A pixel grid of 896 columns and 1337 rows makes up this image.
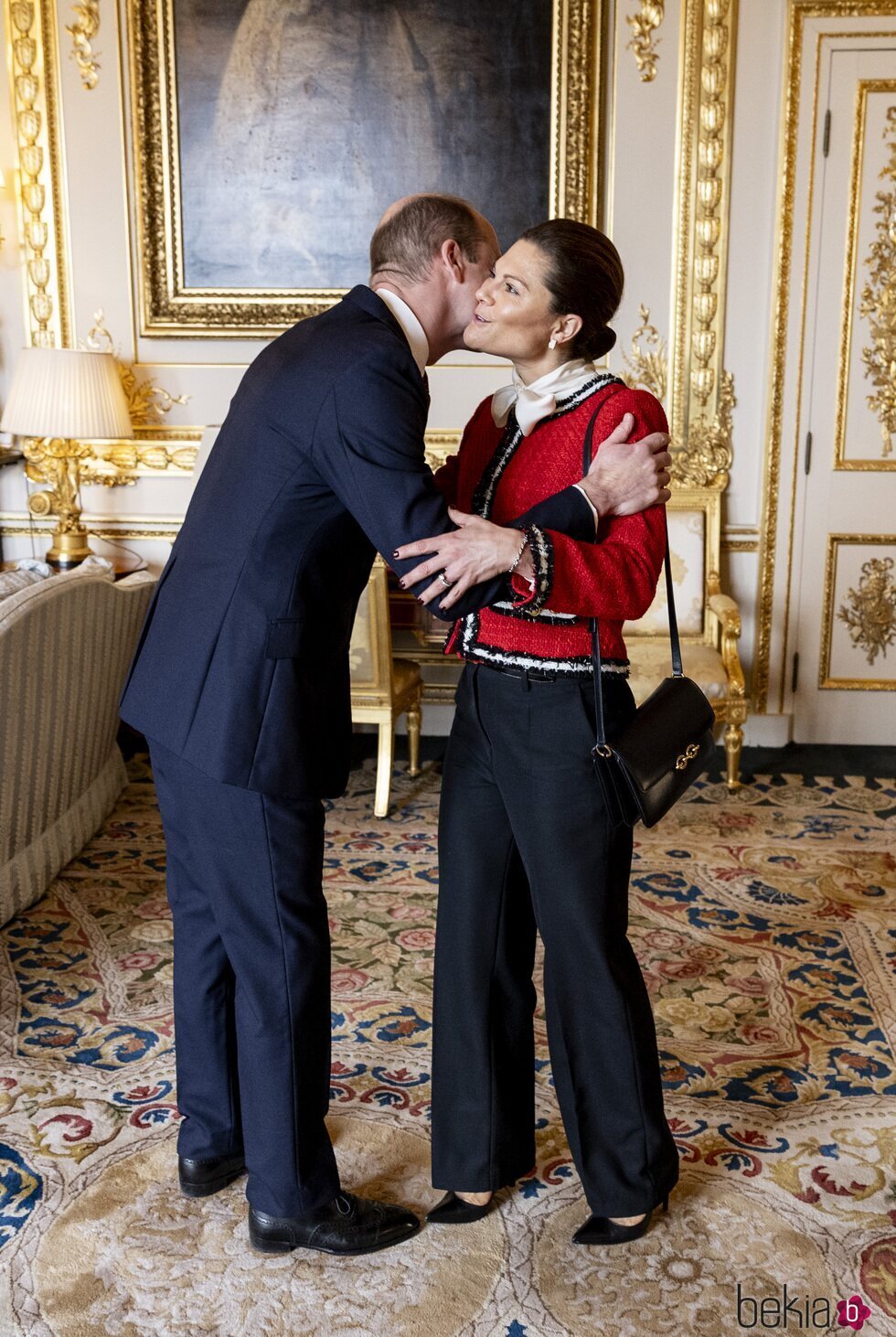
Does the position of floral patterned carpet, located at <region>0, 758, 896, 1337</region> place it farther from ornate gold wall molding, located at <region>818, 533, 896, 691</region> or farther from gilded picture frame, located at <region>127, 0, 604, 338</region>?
gilded picture frame, located at <region>127, 0, 604, 338</region>

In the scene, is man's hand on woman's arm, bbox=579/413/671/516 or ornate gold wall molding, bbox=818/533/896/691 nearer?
man's hand on woman's arm, bbox=579/413/671/516

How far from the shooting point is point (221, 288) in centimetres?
482

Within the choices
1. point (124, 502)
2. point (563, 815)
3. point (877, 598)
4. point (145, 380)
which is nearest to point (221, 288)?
point (145, 380)

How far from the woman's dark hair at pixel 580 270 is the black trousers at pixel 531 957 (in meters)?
0.55

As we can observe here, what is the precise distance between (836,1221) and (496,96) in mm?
4080


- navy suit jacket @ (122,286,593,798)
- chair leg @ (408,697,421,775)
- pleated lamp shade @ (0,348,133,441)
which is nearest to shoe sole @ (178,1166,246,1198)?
navy suit jacket @ (122,286,593,798)

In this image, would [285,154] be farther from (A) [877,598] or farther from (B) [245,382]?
(B) [245,382]

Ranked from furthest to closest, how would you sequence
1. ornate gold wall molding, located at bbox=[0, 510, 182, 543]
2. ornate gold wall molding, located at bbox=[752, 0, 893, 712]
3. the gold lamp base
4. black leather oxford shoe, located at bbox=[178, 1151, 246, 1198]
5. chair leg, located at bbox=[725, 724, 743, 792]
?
ornate gold wall molding, located at bbox=[0, 510, 182, 543] < the gold lamp base < ornate gold wall molding, located at bbox=[752, 0, 893, 712] < chair leg, located at bbox=[725, 724, 743, 792] < black leather oxford shoe, located at bbox=[178, 1151, 246, 1198]

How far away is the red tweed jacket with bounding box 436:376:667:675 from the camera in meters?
1.64

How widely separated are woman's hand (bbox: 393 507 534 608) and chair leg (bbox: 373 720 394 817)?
2.54 meters

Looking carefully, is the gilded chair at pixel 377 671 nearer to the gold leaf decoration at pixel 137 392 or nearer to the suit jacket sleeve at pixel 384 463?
the gold leaf decoration at pixel 137 392

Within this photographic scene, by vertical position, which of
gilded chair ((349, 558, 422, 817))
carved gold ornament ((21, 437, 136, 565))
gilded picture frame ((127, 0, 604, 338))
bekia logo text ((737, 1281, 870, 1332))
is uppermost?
gilded picture frame ((127, 0, 604, 338))

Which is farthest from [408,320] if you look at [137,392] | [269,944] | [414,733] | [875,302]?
[875,302]

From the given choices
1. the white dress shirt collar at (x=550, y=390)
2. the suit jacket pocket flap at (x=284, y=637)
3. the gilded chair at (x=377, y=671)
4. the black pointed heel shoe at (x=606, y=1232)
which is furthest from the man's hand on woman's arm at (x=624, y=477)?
the gilded chair at (x=377, y=671)
